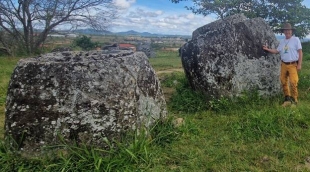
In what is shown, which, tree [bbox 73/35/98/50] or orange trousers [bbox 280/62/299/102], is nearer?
orange trousers [bbox 280/62/299/102]

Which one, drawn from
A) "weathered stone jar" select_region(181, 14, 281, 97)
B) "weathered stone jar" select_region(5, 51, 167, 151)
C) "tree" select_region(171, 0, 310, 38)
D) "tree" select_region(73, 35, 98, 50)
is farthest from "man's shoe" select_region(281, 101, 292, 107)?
"tree" select_region(73, 35, 98, 50)

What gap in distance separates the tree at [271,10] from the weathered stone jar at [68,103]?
1477 centimetres

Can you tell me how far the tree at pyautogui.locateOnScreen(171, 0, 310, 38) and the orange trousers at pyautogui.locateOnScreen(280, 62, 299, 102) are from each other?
38.3 feet

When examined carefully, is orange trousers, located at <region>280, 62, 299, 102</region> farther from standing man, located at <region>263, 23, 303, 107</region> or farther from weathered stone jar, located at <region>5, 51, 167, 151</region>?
weathered stone jar, located at <region>5, 51, 167, 151</region>

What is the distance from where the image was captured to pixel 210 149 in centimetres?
411

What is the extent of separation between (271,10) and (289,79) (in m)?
13.1

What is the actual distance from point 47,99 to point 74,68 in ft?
1.62

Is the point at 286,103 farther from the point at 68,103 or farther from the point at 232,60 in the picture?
the point at 68,103

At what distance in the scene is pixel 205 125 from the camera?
514 centimetres

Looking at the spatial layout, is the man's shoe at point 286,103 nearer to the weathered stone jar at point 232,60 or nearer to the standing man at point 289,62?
the standing man at point 289,62

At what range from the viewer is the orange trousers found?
237 inches

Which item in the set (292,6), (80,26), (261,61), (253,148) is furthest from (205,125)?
(80,26)

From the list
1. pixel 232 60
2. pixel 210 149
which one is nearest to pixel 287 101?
pixel 232 60

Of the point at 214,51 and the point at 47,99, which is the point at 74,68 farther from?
the point at 214,51
